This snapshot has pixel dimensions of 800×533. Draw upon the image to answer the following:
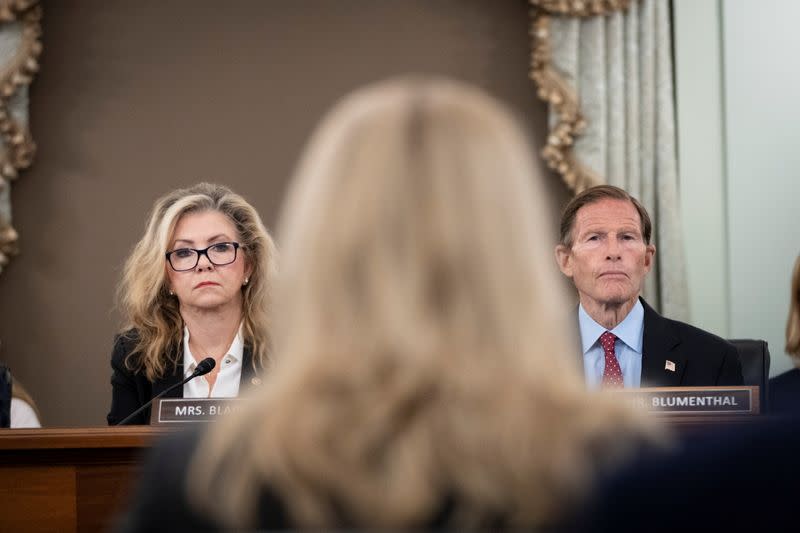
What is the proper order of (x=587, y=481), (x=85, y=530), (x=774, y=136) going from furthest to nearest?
(x=774, y=136)
(x=85, y=530)
(x=587, y=481)

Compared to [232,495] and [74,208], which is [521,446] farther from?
[74,208]

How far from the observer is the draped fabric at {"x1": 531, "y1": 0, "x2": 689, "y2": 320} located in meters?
4.58

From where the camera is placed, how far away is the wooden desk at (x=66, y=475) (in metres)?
2.59

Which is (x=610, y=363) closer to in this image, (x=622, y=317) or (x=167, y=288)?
(x=622, y=317)

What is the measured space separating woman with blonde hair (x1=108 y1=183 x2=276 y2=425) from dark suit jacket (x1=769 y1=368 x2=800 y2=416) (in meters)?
1.68

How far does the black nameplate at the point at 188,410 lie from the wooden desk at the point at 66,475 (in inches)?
2.1

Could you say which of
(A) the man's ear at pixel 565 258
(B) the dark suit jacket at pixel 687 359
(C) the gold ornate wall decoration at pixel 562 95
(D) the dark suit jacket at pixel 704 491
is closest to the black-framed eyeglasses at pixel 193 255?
(A) the man's ear at pixel 565 258

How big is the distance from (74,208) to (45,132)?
0.36 meters

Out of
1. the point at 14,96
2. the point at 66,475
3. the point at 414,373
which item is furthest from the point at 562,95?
the point at 414,373

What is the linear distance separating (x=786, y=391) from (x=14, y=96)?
331cm

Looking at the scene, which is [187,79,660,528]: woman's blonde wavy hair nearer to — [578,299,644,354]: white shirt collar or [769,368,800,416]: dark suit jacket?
[578,299,644,354]: white shirt collar

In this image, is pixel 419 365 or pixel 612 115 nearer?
pixel 419 365

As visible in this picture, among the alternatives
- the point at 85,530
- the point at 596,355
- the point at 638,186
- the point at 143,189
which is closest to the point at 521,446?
the point at 85,530

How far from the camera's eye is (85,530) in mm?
2600
